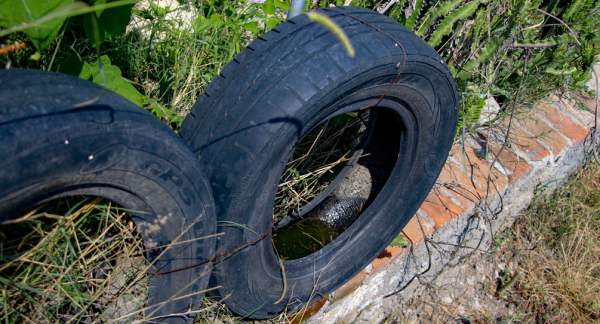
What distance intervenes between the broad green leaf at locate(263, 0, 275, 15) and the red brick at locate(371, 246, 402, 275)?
4.62ft

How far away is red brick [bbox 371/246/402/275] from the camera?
79.2 inches

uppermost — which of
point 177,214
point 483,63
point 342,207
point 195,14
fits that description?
point 483,63

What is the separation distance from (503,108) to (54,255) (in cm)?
308

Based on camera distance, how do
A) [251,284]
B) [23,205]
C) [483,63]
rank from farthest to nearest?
[483,63]
[251,284]
[23,205]

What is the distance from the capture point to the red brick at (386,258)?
79.2 inches

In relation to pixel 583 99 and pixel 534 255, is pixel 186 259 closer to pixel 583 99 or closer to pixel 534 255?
pixel 534 255

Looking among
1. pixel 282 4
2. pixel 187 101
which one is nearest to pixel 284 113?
pixel 187 101

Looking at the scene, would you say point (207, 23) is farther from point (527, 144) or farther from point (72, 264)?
point (527, 144)

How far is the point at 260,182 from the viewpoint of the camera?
1257 millimetres

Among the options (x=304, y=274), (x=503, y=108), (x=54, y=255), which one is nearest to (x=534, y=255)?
(x=503, y=108)

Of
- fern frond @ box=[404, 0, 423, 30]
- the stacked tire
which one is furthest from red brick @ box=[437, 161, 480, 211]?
fern frond @ box=[404, 0, 423, 30]

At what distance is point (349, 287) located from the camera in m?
1.93

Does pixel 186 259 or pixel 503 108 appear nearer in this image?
pixel 186 259

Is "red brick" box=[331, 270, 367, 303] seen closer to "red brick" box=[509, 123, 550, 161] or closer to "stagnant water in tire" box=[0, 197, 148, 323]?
"stagnant water in tire" box=[0, 197, 148, 323]
